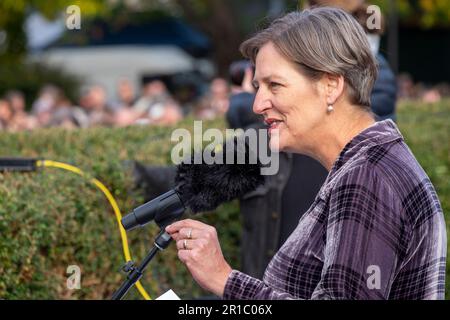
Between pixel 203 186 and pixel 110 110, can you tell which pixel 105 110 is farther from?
pixel 203 186

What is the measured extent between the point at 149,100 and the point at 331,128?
1247cm

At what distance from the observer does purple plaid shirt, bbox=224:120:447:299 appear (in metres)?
2.55

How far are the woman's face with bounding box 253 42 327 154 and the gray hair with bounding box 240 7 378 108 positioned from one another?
1.2 inches

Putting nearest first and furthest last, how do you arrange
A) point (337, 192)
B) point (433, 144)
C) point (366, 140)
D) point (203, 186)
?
1. point (337, 192)
2. point (366, 140)
3. point (203, 186)
4. point (433, 144)

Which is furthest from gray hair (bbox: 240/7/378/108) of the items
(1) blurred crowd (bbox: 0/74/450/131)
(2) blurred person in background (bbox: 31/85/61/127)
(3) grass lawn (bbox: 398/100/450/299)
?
(2) blurred person in background (bbox: 31/85/61/127)

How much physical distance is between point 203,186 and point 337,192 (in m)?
0.72

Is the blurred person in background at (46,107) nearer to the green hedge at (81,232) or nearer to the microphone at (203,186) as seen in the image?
the green hedge at (81,232)

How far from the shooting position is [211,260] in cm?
280

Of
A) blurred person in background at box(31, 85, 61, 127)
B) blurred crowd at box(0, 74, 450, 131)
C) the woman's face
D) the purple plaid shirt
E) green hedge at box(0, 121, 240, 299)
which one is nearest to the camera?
the purple plaid shirt

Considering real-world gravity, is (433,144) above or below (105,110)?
below

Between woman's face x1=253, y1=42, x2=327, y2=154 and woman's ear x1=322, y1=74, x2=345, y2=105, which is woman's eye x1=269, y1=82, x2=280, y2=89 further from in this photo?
woman's ear x1=322, y1=74, x2=345, y2=105

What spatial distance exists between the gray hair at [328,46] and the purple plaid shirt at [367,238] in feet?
0.55

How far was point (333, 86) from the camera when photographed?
9.41 feet

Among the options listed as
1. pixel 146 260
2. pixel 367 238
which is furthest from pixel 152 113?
pixel 367 238
